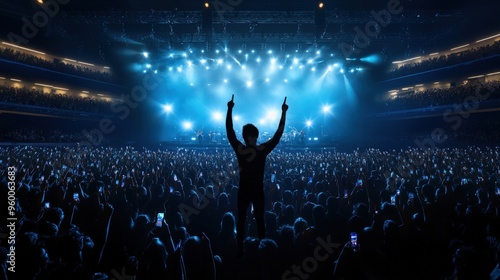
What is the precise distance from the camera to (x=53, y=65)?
31328 millimetres

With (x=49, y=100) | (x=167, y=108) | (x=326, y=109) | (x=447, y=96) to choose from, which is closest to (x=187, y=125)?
(x=167, y=108)

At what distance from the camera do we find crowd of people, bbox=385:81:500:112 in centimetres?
2493

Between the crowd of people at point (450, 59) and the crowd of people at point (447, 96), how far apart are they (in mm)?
2607

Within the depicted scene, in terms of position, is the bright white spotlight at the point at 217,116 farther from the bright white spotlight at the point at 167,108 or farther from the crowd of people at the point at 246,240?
the crowd of people at the point at 246,240

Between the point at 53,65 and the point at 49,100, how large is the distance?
427 cm

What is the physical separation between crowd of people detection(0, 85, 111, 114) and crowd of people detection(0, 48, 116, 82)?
289cm

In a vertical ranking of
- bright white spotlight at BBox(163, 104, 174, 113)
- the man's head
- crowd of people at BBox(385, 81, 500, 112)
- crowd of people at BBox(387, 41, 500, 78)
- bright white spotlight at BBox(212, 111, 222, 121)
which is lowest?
the man's head

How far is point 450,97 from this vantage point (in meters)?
27.5

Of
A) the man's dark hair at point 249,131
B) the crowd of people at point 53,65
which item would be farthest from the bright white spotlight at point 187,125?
the man's dark hair at point 249,131

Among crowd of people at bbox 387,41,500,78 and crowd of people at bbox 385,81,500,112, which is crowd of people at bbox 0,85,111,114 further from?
crowd of people at bbox 387,41,500,78

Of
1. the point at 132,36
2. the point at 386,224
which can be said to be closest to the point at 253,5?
the point at 132,36

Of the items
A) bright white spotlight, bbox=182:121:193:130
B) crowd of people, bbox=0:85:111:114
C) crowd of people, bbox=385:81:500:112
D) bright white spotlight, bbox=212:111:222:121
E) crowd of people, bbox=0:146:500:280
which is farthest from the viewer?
bright white spotlight, bbox=212:111:222:121

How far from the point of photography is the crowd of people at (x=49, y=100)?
1062 inches

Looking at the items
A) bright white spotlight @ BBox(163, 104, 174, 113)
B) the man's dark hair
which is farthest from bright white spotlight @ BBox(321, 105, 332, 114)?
the man's dark hair
